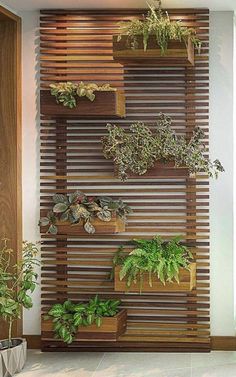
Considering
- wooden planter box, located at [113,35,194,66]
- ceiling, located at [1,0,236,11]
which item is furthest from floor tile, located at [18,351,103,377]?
ceiling, located at [1,0,236,11]

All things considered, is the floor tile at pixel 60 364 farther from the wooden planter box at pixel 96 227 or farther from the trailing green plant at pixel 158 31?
the trailing green plant at pixel 158 31

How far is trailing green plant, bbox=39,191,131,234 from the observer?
700 cm

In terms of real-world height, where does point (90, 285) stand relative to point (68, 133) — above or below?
below

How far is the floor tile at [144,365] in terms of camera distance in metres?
6.66

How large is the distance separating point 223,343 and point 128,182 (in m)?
1.57

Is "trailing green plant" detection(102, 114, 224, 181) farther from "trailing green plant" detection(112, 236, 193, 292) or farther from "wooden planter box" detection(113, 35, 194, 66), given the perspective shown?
"trailing green plant" detection(112, 236, 193, 292)

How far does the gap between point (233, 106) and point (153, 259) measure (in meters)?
1.47

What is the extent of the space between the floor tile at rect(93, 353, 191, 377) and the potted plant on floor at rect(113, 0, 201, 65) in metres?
2.41

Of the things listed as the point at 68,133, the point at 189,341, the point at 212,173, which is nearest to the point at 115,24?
the point at 68,133

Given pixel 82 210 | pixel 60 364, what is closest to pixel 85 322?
pixel 60 364

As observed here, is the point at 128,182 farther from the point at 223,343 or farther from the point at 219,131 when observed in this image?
the point at 223,343

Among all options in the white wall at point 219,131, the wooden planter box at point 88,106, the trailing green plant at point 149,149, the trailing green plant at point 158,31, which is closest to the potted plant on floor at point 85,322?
the white wall at point 219,131

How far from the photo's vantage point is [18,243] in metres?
7.38

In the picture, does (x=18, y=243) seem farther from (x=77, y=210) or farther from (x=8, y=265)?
(x=77, y=210)
